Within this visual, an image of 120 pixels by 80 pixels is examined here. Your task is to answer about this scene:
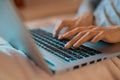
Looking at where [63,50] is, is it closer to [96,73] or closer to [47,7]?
[96,73]

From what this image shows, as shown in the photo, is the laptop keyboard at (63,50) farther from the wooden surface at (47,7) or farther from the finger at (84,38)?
the wooden surface at (47,7)

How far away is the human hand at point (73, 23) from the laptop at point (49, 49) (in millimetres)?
69

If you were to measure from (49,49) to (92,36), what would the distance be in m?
0.14

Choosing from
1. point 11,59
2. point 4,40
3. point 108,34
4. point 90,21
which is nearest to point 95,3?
point 90,21

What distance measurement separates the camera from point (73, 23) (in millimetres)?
887

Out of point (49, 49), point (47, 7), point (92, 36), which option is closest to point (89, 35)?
point (92, 36)

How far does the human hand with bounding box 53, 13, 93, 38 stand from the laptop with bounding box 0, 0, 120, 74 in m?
0.07

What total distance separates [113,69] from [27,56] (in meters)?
0.23

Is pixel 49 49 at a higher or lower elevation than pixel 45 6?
lower

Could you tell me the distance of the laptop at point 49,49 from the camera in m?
0.55

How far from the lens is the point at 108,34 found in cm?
72

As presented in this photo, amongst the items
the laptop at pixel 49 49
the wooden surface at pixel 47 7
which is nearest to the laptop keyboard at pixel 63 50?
the laptop at pixel 49 49

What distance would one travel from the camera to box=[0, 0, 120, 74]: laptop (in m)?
0.55

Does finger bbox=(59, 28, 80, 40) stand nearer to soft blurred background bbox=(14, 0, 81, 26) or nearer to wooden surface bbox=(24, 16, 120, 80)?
wooden surface bbox=(24, 16, 120, 80)
